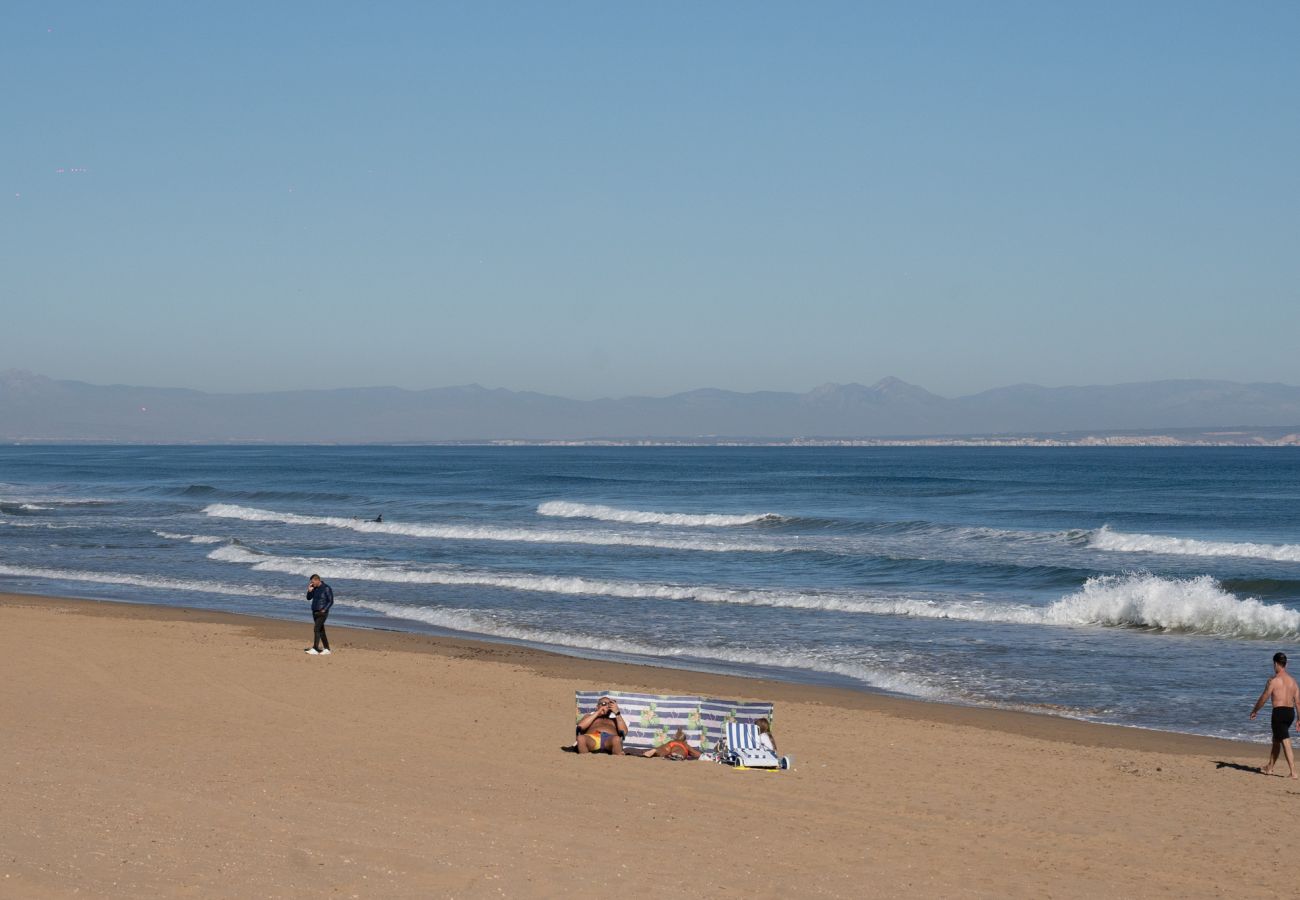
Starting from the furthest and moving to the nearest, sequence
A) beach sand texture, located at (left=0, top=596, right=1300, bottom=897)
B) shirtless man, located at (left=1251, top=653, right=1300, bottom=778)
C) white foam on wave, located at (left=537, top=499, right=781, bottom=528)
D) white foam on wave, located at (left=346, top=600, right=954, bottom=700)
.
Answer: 1. white foam on wave, located at (left=537, top=499, right=781, bottom=528)
2. white foam on wave, located at (left=346, top=600, right=954, bottom=700)
3. shirtless man, located at (left=1251, top=653, right=1300, bottom=778)
4. beach sand texture, located at (left=0, top=596, right=1300, bottom=897)

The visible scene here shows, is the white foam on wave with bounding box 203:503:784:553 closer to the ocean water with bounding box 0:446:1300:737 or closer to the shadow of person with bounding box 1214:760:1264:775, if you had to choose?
the ocean water with bounding box 0:446:1300:737

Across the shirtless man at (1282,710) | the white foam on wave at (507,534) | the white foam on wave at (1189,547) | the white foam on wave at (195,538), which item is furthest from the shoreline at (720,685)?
the white foam on wave at (1189,547)

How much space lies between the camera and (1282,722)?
41.6ft

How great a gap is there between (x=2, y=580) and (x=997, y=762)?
2800 cm

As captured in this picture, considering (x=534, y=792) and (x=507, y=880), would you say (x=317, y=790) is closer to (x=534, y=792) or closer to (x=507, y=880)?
(x=534, y=792)

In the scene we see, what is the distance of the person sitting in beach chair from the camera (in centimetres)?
1271

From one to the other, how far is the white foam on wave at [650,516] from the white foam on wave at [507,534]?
644 cm

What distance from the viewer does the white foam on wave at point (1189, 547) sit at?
36.1 metres

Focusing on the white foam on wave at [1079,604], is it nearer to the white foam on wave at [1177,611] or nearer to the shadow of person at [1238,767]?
the white foam on wave at [1177,611]

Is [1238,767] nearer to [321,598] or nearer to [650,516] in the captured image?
[321,598]

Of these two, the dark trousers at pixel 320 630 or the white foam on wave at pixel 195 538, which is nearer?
the dark trousers at pixel 320 630

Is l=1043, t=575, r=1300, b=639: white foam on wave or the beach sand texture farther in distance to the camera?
l=1043, t=575, r=1300, b=639: white foam on wave

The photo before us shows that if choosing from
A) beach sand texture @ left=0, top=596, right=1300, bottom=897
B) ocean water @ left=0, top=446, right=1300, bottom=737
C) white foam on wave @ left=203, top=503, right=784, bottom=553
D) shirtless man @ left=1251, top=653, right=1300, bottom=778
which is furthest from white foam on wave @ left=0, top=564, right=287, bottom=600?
shirtless man @ left=1251, top=653, right=1300, bottom=778

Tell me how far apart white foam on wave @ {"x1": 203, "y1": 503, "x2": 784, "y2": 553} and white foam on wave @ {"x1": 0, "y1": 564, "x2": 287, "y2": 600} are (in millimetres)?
12804
